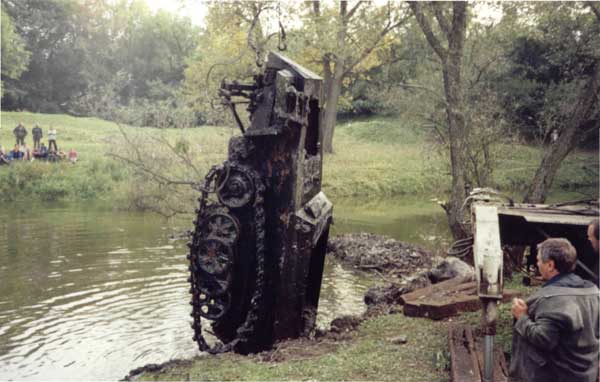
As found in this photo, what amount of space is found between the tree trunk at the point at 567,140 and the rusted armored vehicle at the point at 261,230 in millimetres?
5898

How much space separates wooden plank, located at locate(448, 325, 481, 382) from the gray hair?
1661 millimetres

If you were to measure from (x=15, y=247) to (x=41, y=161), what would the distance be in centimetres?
1484

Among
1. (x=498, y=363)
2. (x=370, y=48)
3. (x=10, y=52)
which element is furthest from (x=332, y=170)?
(x=10, y=52)

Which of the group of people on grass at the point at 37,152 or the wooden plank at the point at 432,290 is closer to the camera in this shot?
the wooden plank at the point at 432,290

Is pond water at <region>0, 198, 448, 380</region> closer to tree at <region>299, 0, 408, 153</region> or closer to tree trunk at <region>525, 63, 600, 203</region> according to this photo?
tree trunk at <region>525, 63, 600, 203</region>

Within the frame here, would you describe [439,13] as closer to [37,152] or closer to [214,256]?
[214,256]

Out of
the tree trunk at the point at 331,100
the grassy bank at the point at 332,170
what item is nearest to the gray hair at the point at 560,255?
the grassy bank at the point at 332,170

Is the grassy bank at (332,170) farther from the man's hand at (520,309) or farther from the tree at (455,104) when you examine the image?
the man's hand at (520,309)

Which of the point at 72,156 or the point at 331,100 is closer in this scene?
the point at 72,156

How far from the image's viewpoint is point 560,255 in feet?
15.8

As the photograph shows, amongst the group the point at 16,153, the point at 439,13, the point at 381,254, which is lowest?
the point at 381,254

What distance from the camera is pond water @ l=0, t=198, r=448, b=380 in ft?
30.1

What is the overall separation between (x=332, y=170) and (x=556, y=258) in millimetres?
27441

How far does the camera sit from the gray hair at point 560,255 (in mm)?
4793
